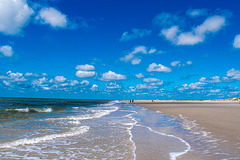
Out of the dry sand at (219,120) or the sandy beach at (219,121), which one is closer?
the sandy beach at (219,121)

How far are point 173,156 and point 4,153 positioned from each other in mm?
6364

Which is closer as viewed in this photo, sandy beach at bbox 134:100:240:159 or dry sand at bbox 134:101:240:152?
sandy beach at bbox 134:100:240:159

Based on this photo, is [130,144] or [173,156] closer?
[173,156]

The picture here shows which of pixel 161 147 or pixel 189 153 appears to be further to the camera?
pixel 161 147

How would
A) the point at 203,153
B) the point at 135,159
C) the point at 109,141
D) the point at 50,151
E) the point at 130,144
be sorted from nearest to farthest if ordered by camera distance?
the point at 135,159, the point at 203,153, the point at 50,151, the point at 130,144, the point at 109,141

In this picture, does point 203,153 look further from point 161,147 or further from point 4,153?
point 4,153

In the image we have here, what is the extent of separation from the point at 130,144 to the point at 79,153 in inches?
96.7

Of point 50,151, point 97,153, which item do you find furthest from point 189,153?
point 50,151

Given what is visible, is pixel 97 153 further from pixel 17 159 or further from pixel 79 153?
pixel 17 159

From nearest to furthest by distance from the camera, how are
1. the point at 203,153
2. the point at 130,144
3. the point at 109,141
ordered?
the point at 203,153, the point at 130,144, the point at 109,141

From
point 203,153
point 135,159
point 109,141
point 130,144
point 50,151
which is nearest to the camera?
point 135,159

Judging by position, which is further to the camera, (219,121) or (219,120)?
(219,120)

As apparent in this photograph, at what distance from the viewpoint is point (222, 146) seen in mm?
7809

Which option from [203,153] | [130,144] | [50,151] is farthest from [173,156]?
[50,151]
